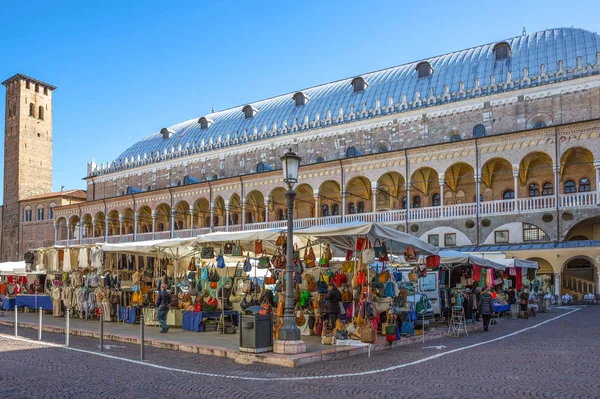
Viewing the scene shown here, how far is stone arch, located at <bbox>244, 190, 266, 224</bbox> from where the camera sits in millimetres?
43625

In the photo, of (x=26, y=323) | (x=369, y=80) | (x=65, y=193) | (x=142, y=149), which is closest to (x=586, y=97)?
(x=369, y=80)

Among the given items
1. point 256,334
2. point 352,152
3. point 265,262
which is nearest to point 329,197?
point 352,152

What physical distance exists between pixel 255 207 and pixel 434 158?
15574mm

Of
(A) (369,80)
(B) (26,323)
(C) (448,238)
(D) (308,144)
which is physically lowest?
(B) (26,323)

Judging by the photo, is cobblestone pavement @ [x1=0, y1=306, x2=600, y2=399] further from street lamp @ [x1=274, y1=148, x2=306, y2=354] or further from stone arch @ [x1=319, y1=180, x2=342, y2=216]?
stone arch @ [x1=319, y1=180, x2=342, y2=216]

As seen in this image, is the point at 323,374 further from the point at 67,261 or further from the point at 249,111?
the point at 249,111

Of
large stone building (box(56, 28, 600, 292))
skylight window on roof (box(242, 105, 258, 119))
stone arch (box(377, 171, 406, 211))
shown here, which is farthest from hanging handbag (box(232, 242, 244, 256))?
skylight window on roof (box(242, 105, 258, 119))

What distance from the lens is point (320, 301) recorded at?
13969mm

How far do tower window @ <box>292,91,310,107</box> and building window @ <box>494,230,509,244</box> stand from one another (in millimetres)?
20456

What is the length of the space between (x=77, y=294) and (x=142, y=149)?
38.6 m

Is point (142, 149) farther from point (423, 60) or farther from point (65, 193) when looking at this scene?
point (423, 60)

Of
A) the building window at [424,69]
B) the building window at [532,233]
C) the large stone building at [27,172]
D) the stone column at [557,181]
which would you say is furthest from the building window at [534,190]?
the large stone building at [27,172]

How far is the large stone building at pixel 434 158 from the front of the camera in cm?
3031

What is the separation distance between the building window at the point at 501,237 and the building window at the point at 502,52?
1250cm
